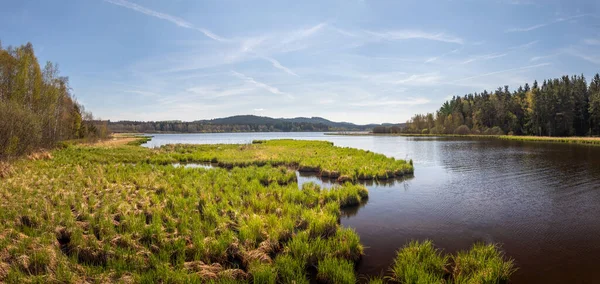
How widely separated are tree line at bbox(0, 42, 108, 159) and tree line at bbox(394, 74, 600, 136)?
104 meters

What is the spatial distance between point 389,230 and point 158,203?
871 cm

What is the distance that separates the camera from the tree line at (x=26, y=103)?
67.0 feet

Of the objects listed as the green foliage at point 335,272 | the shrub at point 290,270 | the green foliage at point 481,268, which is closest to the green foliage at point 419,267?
the green foliage at point 481,268

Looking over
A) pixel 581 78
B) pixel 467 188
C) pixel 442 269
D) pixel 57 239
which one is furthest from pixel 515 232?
pixel 581 78

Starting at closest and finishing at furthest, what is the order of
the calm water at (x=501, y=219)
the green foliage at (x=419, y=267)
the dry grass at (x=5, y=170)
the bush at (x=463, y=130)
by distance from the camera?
the green foliage at (x=419, y=267), the calm water at (x=501, y=219), the dry grass at (x=5, y=170), the bush at (x=463, y=130)

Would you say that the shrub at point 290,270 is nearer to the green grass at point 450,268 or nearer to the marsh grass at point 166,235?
the marsh grass at point 166,235

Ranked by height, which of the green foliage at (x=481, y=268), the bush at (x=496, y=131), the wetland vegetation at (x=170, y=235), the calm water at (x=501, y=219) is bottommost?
the calm water at (x=501, y=219)

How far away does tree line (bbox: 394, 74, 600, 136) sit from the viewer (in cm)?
8066

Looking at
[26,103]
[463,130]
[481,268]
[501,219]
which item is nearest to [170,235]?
[481,268]

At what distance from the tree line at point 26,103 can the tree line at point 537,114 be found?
104 meters

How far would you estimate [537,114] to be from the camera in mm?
84125

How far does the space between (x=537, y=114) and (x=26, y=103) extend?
10769cm

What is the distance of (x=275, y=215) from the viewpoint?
10570mm

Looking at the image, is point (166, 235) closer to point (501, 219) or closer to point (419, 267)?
point (419, 267)
